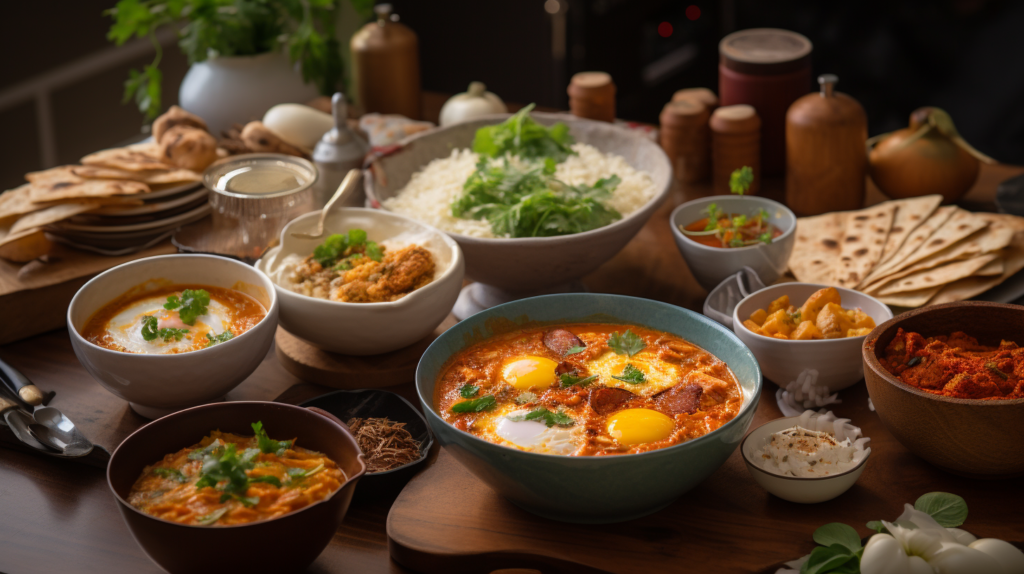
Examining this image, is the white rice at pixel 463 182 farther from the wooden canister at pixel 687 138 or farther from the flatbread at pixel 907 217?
the flatbread at pixel 907 217

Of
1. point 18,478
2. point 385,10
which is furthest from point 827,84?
point 18,478

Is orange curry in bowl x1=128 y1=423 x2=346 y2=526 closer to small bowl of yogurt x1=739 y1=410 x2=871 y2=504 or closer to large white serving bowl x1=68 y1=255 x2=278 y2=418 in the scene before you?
large white serving bowl x1=68 y1=255 x2=278 y2=418

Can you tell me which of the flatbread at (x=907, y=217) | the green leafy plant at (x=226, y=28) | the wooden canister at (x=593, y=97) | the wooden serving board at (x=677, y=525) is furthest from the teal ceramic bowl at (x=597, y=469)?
the green leafy plant at (x=226, y=28)

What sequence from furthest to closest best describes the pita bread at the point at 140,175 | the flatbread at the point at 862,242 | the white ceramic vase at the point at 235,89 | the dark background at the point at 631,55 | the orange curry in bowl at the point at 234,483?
the dark background at the point at 631,55 < the white ceramic vase at the point at 235,89 < the pita bread at the point at 140,175 < the flatbread at the point at 862,242 < the orange curry in bowl at the point at 234,483

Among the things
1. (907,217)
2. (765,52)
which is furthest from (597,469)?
(765,52)

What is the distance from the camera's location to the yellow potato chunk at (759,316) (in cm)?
219

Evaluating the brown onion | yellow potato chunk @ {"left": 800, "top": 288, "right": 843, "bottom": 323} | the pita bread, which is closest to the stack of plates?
the pita bread

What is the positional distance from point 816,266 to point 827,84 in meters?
0.70

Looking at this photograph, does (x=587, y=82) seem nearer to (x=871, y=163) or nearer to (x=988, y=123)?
(x=871, y=163)

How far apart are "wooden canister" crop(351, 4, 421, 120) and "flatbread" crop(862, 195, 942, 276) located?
2.12 meters

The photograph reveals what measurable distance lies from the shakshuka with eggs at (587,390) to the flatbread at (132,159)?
4.80ft

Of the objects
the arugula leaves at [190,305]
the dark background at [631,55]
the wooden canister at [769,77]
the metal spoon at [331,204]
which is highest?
the wooden canister at [769,77]

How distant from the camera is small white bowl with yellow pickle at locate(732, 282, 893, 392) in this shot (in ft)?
6.68

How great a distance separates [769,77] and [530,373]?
5.90ft
